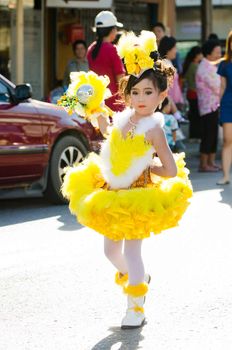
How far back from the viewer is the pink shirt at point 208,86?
13.8m

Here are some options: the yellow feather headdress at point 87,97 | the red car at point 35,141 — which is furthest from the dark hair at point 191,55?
the yellow feather headdress at point 87,97

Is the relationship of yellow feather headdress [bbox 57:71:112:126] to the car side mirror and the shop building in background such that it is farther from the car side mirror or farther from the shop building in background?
the shop building in background

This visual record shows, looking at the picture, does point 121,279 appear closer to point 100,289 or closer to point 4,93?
point 100,289

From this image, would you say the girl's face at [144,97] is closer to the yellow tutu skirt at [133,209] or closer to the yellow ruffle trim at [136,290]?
the yellow tutu skirt at [133,209]

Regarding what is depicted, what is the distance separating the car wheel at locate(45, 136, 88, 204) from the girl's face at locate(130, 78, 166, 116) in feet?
16.2

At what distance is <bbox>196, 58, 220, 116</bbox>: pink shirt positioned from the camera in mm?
13758

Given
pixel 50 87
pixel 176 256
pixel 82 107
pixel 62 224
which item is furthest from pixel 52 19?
pixel 82 107

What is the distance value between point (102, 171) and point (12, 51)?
37.3 feet

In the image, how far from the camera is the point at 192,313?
575cm

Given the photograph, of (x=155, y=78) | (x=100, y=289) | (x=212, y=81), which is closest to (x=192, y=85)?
(x=212, y=81)

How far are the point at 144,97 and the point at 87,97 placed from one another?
379mm

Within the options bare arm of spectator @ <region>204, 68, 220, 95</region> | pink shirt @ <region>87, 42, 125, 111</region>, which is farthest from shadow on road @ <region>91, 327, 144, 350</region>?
bare arm of spectator @ <region>204, 68, 220, 95</region>

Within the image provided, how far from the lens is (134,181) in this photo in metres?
5.43

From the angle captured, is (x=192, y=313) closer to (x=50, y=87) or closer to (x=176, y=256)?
(x=176, y=256)
